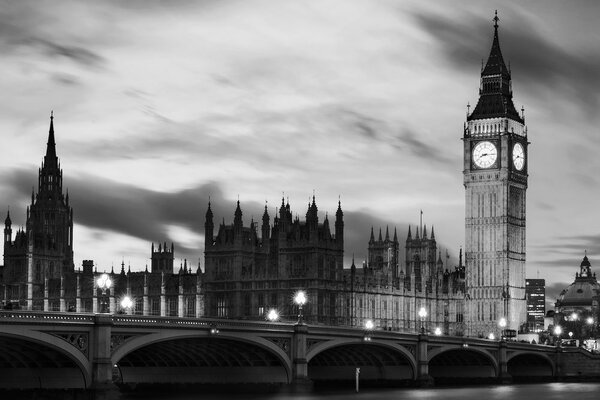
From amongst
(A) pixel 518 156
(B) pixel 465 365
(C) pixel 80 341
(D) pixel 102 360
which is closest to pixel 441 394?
(B) pixel 465 365

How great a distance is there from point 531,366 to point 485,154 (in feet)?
97.4

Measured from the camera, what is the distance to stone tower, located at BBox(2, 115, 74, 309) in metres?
174

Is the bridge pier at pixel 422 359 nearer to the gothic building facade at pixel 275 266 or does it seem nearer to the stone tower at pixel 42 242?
the gothic building facade at pixel 275 266

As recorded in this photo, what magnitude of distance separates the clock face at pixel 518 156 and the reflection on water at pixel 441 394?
43.7 meters

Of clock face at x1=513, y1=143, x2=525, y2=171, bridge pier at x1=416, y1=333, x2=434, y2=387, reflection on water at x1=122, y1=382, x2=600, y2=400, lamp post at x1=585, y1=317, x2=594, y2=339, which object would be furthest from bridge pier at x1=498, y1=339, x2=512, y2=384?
lamp post at x1=585, y1=317, x2=594, y2=339

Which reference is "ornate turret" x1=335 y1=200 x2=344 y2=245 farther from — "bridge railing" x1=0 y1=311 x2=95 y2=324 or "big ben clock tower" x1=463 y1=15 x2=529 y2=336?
"bridge railing" x1=0 y1=311 x2=95 y2=324

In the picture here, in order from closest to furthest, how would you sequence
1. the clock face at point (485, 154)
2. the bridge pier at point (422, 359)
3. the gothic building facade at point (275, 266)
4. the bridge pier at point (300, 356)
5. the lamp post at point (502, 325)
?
the bridge pier at point (300, 356)
the bridge pier at point (422, 359)
the gothic building facade at point (275, 266)
the lamp post at point (502, 325)
the clock face at point (485, 154)

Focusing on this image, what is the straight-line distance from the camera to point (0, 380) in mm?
82000

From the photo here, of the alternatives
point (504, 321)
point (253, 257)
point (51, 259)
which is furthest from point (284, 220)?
point (51, 259)

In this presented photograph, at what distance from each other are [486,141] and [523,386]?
1819 inches

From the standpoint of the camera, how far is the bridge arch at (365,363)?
107 meters

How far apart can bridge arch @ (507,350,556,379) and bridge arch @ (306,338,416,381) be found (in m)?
28.7

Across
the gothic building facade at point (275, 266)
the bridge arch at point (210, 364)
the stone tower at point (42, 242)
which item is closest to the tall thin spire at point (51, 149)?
the stone tower at point (42, 242)

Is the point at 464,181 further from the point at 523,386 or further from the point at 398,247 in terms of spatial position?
the point at 523,386
